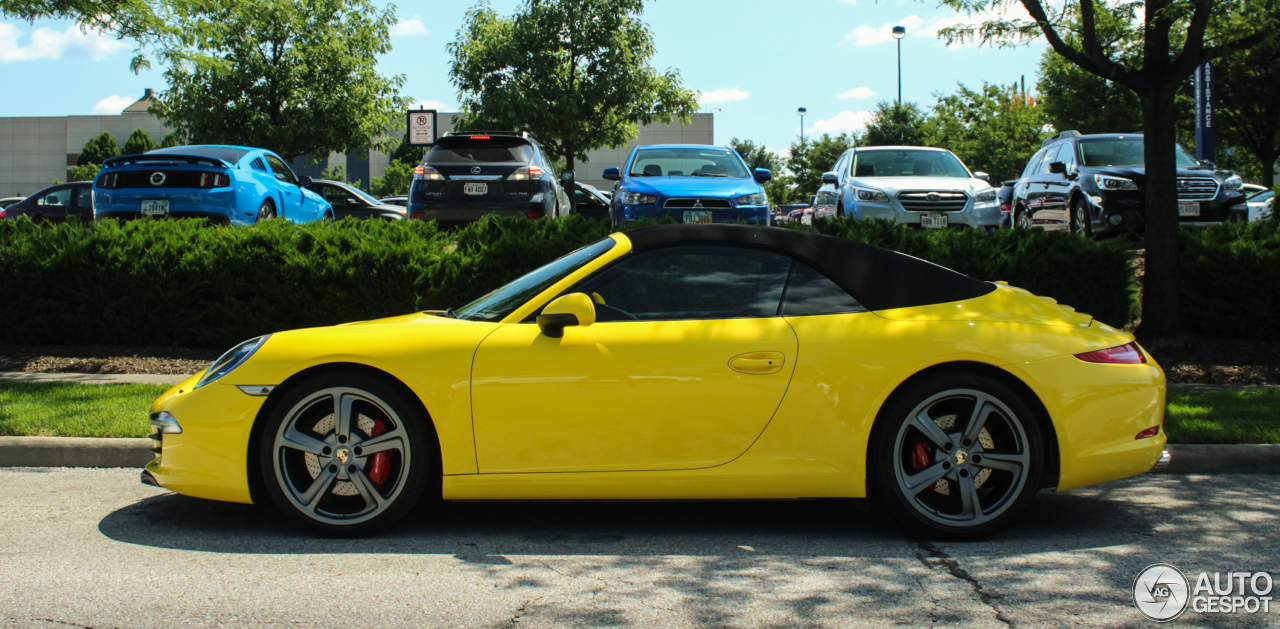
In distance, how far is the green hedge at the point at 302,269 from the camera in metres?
9.20

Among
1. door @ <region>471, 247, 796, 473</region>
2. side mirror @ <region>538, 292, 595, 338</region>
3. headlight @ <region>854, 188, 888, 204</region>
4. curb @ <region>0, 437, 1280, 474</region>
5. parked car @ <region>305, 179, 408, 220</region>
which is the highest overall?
parked car @ <region>305, 179, 408, 220</region>

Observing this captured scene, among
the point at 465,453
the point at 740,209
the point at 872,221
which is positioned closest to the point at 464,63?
the point at 740,209

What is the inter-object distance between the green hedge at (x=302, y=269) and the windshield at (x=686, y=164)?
3.59m

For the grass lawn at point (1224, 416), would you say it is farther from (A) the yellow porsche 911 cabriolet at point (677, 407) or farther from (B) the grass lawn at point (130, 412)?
(A) the yellow porsche 911 cabriolet at point (677, 407)

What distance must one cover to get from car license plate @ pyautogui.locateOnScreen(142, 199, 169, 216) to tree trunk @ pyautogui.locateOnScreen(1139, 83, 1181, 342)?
11.1 metres

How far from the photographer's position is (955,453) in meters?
4.19

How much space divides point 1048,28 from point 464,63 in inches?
698

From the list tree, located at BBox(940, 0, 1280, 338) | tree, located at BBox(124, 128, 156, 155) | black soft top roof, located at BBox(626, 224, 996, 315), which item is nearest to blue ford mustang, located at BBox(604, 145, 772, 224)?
tree, located at BBox(940, 0, 1280, 338)

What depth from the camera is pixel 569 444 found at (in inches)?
161

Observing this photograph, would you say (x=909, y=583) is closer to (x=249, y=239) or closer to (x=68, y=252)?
(x=249, y=239)

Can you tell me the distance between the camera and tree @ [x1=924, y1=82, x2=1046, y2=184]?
42000 millimetres

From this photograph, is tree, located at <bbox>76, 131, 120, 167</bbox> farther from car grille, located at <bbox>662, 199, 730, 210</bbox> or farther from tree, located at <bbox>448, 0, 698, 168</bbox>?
car grille, located at <bbox>662, 199, 730, 210</bbox>

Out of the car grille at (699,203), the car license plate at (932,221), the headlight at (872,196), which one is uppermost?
the headlight at (872,196)

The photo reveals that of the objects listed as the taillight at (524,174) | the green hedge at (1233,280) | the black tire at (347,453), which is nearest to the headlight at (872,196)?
the green hedge at (1233,280)
